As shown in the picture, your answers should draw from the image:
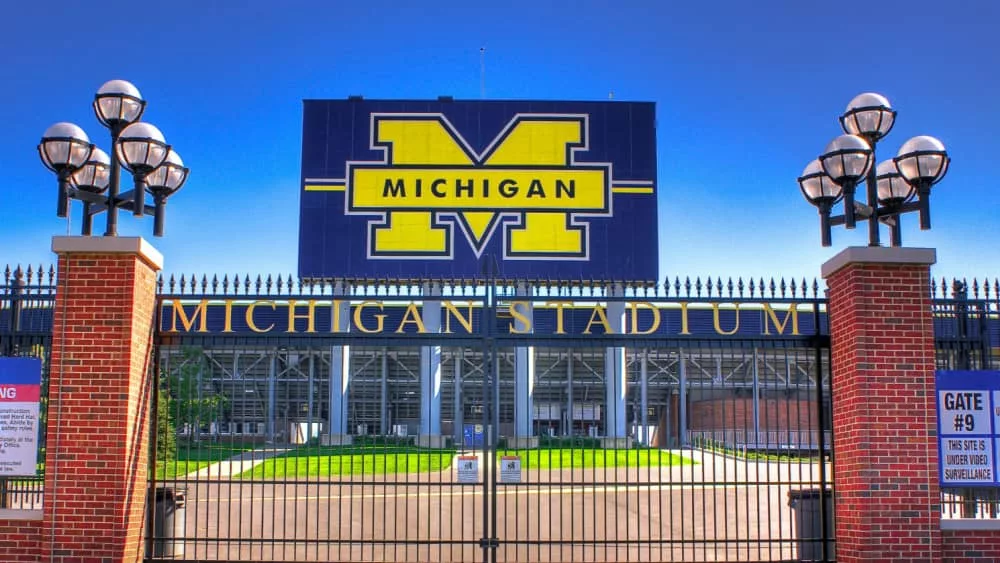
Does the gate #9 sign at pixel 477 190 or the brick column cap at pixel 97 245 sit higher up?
the gate #9 sign at pixel 477 190

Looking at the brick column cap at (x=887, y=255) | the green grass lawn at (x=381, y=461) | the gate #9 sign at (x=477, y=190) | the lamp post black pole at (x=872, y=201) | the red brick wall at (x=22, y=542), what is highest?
the gate #9 sign at (x=477, y=190)

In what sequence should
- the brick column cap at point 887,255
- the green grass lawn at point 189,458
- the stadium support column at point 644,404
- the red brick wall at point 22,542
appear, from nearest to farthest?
the red brick wall at point 22,542 → the brick column cap at point 887,255 → the green grass lawn at point 189,458 → the stadium support column at point 644,404

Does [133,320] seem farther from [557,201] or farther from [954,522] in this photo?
[557,201]

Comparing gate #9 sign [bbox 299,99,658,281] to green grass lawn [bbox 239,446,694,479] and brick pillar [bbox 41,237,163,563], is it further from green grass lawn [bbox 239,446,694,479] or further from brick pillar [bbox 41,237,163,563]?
brick pillar [bbox 41,237,163,563]

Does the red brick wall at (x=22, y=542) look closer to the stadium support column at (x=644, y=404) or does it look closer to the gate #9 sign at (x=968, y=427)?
the stadium support column at (x=644, y=404)

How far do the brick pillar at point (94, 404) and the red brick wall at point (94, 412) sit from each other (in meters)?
0.01

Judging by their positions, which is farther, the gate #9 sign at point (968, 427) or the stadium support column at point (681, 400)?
the gate #9 sign at point (968, 427)

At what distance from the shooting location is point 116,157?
10930mm

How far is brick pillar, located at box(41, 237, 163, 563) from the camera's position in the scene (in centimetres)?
1059

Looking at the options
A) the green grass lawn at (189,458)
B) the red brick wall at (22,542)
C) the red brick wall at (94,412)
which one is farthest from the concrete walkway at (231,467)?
the red brick wall at (22,542)

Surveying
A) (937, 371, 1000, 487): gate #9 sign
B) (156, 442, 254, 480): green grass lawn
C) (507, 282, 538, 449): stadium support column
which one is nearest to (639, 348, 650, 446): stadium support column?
(507, 282, 538, 449): stadium support column

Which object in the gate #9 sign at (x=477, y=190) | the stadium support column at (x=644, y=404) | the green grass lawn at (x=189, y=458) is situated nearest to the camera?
the green grass lawn at (x=189, y=458)

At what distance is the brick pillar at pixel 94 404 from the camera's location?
10.6 meters

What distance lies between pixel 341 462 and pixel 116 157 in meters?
4.14
